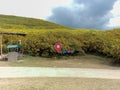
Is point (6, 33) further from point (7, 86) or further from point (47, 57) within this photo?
point (7, 86)

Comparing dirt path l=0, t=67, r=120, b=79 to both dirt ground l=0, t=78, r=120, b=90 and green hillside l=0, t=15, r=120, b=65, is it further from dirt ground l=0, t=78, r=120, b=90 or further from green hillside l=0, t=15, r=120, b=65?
green hillside l=0, t=15, r=120, b=65

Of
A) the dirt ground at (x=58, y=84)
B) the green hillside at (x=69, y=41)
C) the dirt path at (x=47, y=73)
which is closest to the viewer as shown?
the dirt ground at (x=58, y=84)

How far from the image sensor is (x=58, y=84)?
998 cm

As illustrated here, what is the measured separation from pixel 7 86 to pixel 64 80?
215 cm

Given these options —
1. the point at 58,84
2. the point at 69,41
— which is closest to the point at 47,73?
the point at 58,84

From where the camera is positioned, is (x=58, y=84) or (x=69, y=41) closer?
(x=58, y=84)

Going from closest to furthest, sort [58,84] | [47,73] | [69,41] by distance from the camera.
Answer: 1. [58,84]
2. [47,73]
3. [69,41]

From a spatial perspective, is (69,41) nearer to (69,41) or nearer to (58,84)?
(69,41)

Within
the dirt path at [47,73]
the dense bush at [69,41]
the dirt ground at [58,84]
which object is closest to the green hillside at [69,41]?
the dense bush at [69,41]

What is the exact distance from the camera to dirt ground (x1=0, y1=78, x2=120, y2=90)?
947cm

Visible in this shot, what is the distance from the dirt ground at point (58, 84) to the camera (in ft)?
31.1

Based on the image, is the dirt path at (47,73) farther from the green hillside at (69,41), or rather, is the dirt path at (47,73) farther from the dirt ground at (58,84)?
the green hillside at (69,41)

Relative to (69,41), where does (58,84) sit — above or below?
below

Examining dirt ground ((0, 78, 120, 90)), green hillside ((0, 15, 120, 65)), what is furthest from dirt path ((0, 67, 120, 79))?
green hillside ((0, 15, 120, 65))
